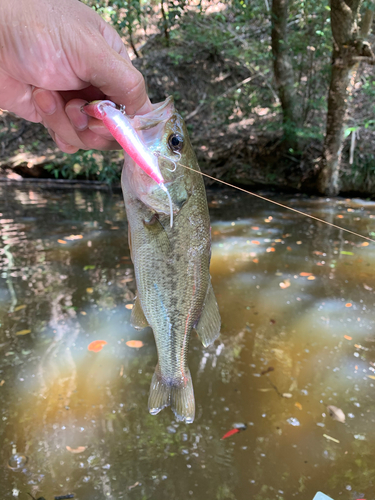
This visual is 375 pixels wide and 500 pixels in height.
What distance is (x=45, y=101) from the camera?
1973 mm

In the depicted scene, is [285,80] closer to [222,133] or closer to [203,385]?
[222,133]

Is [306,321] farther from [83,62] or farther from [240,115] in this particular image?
[240,115]

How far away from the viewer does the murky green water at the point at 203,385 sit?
2.27 metres

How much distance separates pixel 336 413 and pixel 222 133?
11550mm

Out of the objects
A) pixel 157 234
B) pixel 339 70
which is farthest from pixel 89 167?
pixel 157 234

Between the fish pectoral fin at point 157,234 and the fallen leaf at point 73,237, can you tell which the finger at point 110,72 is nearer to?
the fish pectoral fin at point 157,234

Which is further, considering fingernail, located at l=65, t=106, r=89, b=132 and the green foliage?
the green foliage

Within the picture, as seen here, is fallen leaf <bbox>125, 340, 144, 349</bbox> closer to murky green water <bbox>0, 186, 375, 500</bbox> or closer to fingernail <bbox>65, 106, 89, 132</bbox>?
murky green water <bbox>0, 186, 375, 500</bbox>

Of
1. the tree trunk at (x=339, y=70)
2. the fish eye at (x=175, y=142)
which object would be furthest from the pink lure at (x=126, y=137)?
the tree trunk at (x=339, y=70)

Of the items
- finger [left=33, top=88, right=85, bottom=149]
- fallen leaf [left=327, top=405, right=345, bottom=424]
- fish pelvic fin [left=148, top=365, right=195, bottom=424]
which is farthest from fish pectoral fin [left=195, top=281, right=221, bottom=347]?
fallen leaf [left=327, top=405, right=345, bottom=424]

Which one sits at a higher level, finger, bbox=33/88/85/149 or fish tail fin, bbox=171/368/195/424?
finger, bbox=33/88/85/149

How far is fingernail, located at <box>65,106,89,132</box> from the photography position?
1896 mm

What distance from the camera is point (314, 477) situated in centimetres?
228

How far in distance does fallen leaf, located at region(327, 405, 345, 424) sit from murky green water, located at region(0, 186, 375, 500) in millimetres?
39
